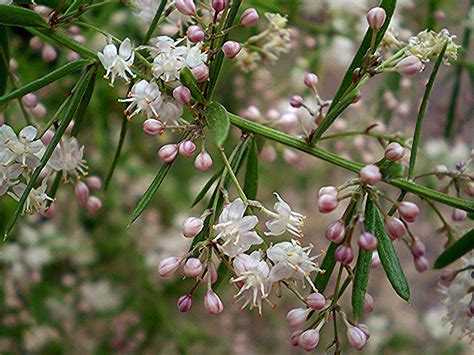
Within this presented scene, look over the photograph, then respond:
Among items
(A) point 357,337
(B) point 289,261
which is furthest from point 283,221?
(A) point 357,337

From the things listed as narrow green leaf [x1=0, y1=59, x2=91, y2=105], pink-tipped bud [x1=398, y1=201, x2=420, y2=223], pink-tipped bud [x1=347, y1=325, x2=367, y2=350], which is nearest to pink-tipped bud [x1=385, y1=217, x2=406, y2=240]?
pink-tipped bud [x1=398, y1=201, x2=420, y2=223]

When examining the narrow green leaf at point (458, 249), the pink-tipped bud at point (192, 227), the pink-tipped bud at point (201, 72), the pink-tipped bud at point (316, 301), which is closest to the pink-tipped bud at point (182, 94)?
the pink-tipped bud at point (201, 72)

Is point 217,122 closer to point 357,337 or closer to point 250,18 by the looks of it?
point 250,18

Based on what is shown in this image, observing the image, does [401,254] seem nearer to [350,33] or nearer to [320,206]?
[350,33]

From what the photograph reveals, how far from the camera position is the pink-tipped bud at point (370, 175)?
64 cm

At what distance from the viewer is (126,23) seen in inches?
69.8

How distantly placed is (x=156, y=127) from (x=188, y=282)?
4.00 ft

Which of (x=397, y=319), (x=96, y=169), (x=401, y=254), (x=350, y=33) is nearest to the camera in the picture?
(x=350, y=33)

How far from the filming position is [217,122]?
65 cm

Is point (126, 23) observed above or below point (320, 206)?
below

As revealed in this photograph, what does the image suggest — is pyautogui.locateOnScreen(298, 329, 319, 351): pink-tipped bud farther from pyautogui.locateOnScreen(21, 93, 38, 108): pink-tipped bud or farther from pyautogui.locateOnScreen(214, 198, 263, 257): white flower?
pyautogui.locateOnScreen(21, 93, 38, 108): pink-tipped bud

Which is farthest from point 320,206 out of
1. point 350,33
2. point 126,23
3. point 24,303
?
point 126,23

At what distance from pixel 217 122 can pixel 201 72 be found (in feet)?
0.21

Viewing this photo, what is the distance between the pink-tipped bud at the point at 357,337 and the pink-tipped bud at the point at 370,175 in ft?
0.58
